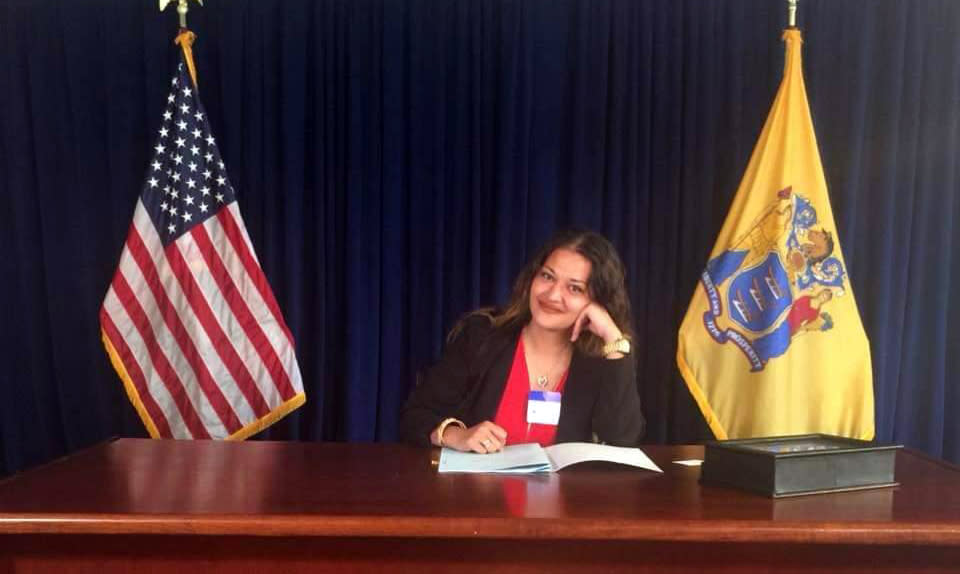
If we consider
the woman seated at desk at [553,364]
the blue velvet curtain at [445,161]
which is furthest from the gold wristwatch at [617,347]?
the blue velvet curtain at [445,161]

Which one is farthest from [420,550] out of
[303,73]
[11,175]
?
[11,175]

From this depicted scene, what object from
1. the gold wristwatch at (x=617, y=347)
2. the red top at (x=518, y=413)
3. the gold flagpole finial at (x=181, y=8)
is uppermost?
the gold flagpole finial at (x=181, y=8)

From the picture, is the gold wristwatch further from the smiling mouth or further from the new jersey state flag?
the new jersey state flag

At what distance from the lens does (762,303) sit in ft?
8.88

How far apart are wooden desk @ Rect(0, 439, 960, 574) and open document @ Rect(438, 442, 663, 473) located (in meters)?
0.14

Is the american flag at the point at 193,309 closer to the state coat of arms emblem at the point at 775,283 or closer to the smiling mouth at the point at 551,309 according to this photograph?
the smiling mouth at the point at 551,309

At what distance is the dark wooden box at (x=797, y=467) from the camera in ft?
4.39

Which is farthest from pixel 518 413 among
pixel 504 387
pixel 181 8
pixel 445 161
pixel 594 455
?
pixel 181 8

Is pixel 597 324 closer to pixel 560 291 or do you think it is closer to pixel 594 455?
pixel 560 291

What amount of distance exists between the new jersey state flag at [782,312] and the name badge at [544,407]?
3.03ft

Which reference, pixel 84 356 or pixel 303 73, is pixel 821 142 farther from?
pixel 84 356

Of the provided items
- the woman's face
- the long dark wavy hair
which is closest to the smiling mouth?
the woman's face

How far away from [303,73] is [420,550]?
2.32 m

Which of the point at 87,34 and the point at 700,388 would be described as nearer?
the point at 700,388
